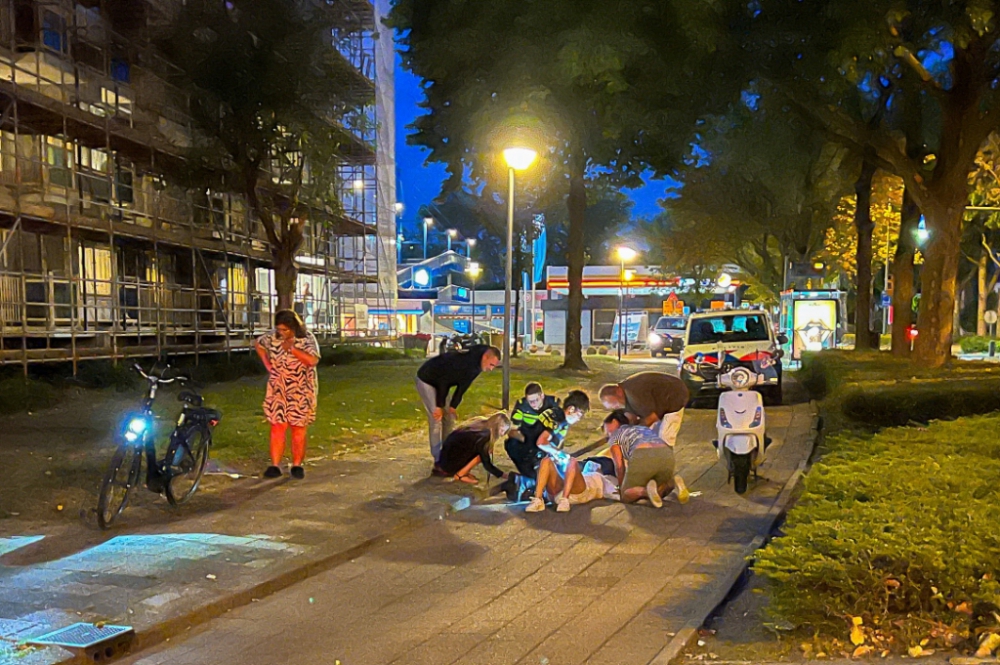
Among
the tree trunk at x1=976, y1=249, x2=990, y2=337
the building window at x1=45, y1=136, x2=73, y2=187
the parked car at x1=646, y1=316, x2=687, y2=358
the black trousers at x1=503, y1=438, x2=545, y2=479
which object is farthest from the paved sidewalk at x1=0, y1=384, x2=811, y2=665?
the tree trunk at x1=976, y1=249, x2=990, y2=337

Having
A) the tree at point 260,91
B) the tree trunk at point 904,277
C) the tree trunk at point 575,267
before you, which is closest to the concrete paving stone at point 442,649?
the tree at point 260,91

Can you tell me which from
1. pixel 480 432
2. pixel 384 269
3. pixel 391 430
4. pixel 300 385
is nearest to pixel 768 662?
pixel 480 432

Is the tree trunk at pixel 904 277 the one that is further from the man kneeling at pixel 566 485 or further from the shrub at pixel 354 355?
the shrub at pixel 354 355

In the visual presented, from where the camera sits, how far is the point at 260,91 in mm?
20547

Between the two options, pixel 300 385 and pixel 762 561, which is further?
pixel 300 385

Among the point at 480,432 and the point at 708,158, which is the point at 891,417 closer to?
the point at 480,432

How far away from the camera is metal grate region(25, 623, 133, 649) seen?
15.5ft

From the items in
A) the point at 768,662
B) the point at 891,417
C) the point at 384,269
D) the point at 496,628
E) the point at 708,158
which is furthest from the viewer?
the point at 384,269

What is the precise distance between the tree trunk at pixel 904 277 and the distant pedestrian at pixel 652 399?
14.1 meters

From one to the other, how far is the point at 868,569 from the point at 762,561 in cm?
56

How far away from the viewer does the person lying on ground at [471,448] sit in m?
9.20

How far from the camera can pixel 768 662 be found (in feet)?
14.3

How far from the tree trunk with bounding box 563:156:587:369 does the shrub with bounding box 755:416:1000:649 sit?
20.1m

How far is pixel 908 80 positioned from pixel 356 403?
11973 millimetres
